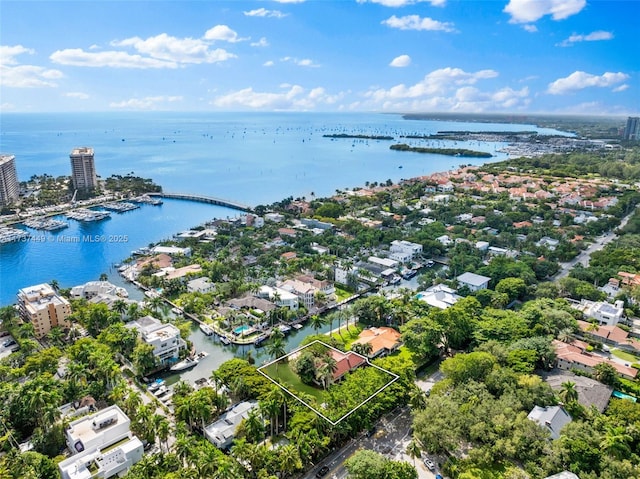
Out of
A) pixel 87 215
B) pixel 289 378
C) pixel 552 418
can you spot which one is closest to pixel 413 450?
pixel 552 418

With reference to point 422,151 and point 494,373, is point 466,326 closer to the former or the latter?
point 494,373

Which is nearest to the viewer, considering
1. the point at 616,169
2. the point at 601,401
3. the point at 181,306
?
the point at 601,401

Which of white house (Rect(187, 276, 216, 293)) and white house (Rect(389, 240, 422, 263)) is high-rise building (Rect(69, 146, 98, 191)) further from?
white house (Rect(389, 240, 422, 263))

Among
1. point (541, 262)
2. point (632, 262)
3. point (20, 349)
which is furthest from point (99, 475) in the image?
point (632, 262)

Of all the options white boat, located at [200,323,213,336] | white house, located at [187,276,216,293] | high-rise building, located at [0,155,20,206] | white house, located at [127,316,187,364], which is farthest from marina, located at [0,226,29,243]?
white boat, located at [200,323,213,336]

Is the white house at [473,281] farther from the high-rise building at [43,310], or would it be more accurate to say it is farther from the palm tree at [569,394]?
the high-rise building at [43,310]

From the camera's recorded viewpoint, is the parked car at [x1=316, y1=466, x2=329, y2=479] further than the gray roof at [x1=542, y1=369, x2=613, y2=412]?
No
